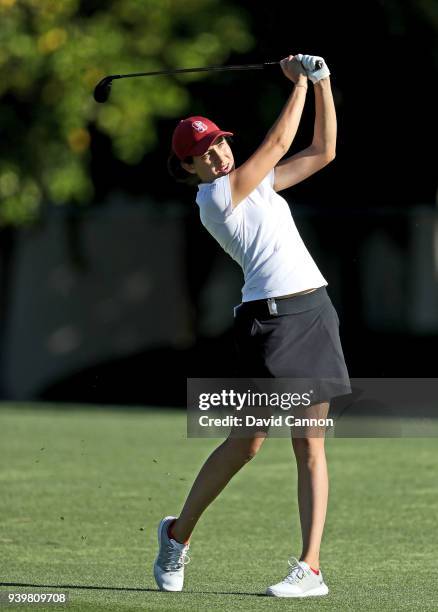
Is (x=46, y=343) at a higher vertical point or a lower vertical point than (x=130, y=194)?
lower

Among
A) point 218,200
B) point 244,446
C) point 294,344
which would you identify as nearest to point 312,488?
point 244,446

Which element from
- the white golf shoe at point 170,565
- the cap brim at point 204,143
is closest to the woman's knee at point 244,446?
the white golf shoe at point 170,565

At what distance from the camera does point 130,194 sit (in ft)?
82.1

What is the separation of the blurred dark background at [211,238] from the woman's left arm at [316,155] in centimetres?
1135

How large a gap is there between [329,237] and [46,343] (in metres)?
5.45

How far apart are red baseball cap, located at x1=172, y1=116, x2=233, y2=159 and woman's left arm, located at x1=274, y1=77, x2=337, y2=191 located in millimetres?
360

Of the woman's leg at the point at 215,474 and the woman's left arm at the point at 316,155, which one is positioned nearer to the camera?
the woman's leg at the point at 215,474

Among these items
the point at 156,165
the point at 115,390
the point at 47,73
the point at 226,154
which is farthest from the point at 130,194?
the point at 226,154

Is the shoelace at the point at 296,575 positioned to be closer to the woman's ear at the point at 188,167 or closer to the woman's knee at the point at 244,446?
the woman's knee at the point at 244,446

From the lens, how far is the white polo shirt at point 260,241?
700 centimetres

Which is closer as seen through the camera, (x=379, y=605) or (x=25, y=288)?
(x=379, y=605)

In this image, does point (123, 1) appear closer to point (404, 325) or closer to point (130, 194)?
point (130, 194)

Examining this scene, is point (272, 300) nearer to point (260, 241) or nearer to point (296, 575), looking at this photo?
point (260, 241)

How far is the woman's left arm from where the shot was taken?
7.30 meters
